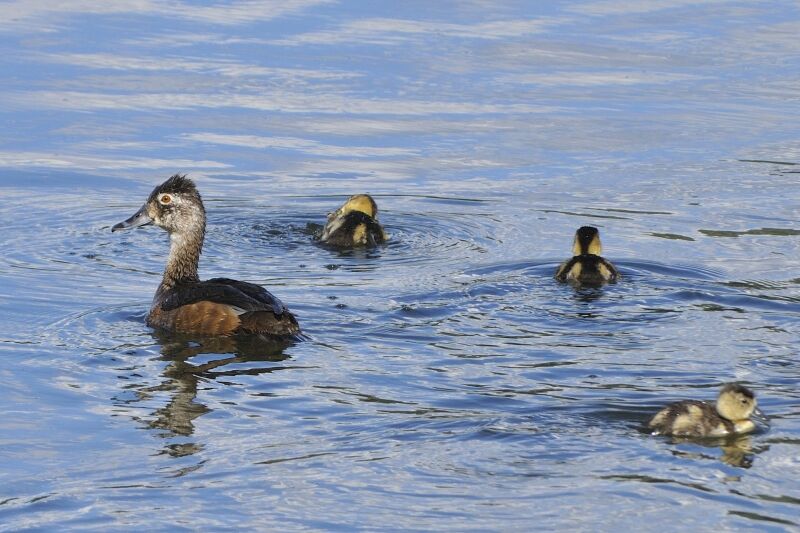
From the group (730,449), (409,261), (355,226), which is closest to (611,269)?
(409,261)

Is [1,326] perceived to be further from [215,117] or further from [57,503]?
[215,117]

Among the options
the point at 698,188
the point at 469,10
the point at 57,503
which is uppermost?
the point at 469,10

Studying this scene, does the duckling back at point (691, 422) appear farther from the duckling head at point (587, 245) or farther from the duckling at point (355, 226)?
the duckling at point (355, 226)

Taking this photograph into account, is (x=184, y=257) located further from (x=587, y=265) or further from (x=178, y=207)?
(x=587, y=265)

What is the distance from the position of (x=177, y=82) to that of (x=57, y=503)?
10.3 metres

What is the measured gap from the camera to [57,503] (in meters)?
6.96

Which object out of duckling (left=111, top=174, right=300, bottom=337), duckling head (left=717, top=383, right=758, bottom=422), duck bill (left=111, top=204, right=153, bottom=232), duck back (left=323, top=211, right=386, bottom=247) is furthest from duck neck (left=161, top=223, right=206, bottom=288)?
duckling head (left=717, top=383, right=758, bottom=422)

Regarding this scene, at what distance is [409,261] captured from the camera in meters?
11.7

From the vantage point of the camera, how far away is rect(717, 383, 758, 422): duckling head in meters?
7.66

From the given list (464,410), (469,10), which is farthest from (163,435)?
(469,10)

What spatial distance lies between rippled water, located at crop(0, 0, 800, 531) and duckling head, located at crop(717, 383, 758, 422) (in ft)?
0.41

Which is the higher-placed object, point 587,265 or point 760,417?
point 587,265

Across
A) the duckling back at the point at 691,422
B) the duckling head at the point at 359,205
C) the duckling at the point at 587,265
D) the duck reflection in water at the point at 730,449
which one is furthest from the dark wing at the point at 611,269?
the duck reflection in water at the point at 730,449

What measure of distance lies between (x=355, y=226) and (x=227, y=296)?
7.03 feet
